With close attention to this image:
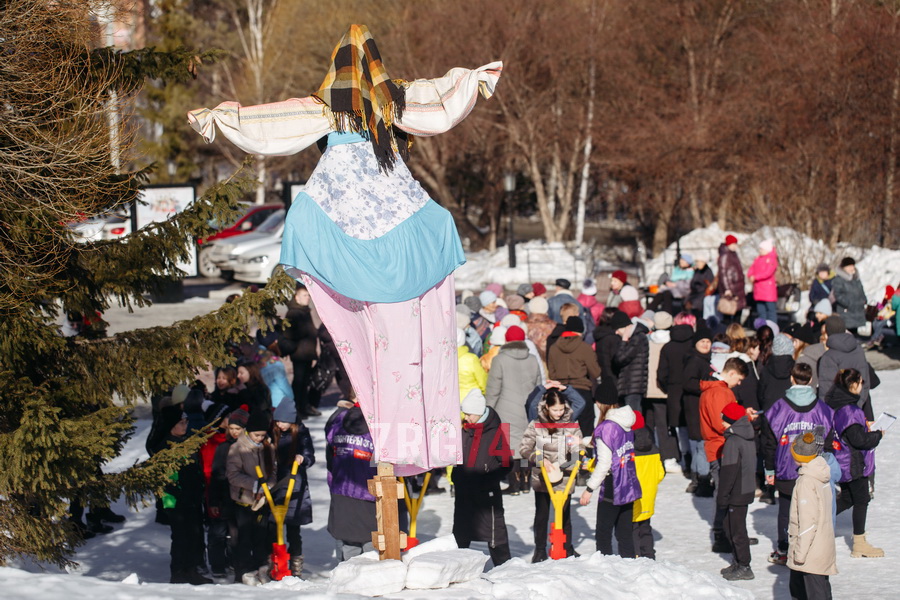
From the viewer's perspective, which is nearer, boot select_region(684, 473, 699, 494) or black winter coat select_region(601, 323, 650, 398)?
boot select_region(684, 473, 699, 494)

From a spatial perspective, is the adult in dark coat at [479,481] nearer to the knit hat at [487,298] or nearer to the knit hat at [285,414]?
the knit hat at [285,414]

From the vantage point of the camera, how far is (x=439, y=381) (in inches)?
240

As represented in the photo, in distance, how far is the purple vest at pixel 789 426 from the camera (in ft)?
29.6

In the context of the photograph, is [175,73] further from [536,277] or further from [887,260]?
[536,277]

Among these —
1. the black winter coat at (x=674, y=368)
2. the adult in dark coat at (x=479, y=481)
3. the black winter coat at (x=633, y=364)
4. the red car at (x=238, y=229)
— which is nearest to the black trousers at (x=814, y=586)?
the adult in dark coat at (x=479, y=481)

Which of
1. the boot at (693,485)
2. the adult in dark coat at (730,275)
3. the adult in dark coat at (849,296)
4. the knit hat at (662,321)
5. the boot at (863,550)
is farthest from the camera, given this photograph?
the adult in dark coat at (730,275)

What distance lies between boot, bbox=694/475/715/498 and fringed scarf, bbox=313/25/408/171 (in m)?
6.82

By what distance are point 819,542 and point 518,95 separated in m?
26.6

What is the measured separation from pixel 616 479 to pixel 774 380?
282cm

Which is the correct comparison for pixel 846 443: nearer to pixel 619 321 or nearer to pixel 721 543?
pixel 721 543

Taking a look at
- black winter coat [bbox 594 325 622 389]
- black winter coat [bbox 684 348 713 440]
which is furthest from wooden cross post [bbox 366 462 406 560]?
black winter coat [bbox 594 325 622 389]

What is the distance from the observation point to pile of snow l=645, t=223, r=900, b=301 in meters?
21.4

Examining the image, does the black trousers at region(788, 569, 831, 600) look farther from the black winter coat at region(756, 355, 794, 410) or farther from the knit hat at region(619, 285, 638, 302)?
the knit hat at region(619, 285, 638, 302)

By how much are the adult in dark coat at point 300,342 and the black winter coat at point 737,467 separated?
21.8 feet
